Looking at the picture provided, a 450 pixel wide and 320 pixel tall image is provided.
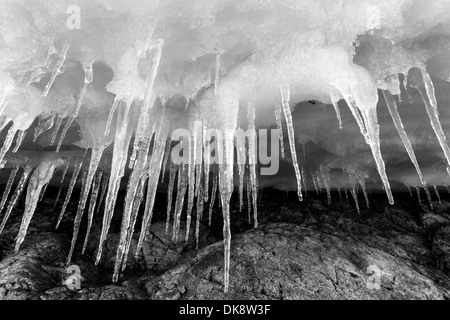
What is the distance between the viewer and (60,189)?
21.5 ft

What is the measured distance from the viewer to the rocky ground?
4.12m

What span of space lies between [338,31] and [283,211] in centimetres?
422

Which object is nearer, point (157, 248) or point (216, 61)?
point (216, 61)

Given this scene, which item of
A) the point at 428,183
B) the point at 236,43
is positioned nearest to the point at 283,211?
the point at 428,183

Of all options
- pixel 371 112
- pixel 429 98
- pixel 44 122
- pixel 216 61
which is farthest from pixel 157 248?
pixel 429 98

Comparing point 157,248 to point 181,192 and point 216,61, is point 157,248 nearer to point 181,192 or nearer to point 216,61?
point 181,192

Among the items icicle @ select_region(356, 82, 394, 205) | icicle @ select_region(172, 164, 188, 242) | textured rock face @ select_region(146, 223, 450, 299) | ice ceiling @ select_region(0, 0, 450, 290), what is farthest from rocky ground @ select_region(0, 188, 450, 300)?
icicle @ select_region(356, 82, 394, 205)

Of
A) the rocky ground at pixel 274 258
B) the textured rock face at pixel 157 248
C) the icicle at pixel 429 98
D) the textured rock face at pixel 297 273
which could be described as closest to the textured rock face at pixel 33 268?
the rocky ground at pixel 274 258

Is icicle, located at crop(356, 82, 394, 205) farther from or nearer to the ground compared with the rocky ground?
farther from the ground

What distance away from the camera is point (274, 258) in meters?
4.58

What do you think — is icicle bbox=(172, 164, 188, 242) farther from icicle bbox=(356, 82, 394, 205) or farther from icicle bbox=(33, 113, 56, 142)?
icicle bbox=(356, 82, 394, 205)

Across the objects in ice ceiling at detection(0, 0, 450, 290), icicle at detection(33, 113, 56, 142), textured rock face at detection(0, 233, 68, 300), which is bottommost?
textured rock face at detection(0, 233, 68, 300)

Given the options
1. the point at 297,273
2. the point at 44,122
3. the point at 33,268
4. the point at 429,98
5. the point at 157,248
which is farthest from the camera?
the point at 157,248
